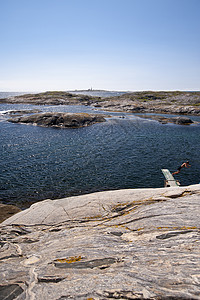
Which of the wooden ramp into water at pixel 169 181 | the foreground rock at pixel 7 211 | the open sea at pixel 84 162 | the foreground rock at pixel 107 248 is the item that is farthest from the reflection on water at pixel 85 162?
the foreground rock at pixel 107 248

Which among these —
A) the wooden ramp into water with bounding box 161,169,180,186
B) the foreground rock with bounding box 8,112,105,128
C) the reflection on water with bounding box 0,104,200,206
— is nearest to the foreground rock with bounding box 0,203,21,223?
the reflection on water with bounding box 0,104,200,206

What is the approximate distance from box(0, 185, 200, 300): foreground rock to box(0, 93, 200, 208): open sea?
1079cm

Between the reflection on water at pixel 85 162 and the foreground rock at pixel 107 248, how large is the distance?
1112cm

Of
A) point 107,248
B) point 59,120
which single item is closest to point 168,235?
point 107,248

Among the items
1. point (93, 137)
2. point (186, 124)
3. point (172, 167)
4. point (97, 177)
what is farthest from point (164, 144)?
point (186, 124)

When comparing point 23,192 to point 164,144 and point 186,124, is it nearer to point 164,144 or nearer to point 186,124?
A: point 164,144

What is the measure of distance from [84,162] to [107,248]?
26038mm

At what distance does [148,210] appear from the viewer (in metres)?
12.3

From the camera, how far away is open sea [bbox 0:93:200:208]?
85.8ft

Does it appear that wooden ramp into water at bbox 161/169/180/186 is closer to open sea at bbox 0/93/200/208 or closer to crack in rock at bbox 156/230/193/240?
open sea at bbox 0/93/200/208

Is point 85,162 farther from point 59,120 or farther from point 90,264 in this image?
point 59,120

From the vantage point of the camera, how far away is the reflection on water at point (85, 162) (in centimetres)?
2630

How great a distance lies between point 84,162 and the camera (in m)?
34.9

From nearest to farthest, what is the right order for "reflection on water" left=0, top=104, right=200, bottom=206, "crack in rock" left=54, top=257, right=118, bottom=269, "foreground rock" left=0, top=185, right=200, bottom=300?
1. "foreground rock" left=0, top=185, right=200, bottom=300
2. "crack in rock" left=54, top=257, right=118, bottom=269
3. "reflection on water" left=0, top=104, right=200, bottom=206
